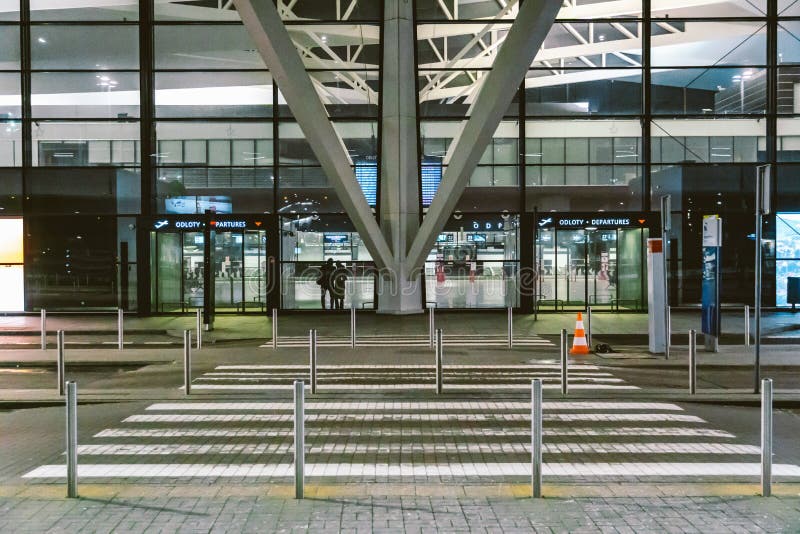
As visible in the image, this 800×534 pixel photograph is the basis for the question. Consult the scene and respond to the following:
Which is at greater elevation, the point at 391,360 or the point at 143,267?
the point at 143,267

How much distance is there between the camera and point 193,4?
28.5 meters

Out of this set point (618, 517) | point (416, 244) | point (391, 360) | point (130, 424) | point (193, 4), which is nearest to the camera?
point (618, 517)

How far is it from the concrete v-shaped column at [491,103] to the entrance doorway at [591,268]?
5860mm

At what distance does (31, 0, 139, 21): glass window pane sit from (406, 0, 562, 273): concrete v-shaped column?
13.4 meters

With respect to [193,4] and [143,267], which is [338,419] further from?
[193,4]

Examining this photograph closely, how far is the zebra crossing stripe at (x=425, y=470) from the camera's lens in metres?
7.59

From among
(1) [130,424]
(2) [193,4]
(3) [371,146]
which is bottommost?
(1) [130,424]

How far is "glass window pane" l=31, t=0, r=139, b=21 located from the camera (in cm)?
2828

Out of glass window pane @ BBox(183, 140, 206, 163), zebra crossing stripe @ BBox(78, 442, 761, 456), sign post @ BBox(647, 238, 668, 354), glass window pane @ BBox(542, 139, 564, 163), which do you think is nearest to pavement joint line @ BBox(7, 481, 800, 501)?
zebra crossing stripe @ BBox(78, 442, 761, 456)

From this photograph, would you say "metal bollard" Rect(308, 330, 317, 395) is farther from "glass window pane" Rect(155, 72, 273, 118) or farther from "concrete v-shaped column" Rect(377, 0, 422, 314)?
"glass window pane" Rect(155, 72, 273, 118)

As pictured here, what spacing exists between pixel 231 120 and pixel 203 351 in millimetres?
12984

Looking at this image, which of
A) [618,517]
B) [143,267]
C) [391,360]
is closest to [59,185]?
[143,267]

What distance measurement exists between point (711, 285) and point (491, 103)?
6507 millimetres

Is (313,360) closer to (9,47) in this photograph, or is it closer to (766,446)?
(766,446)
